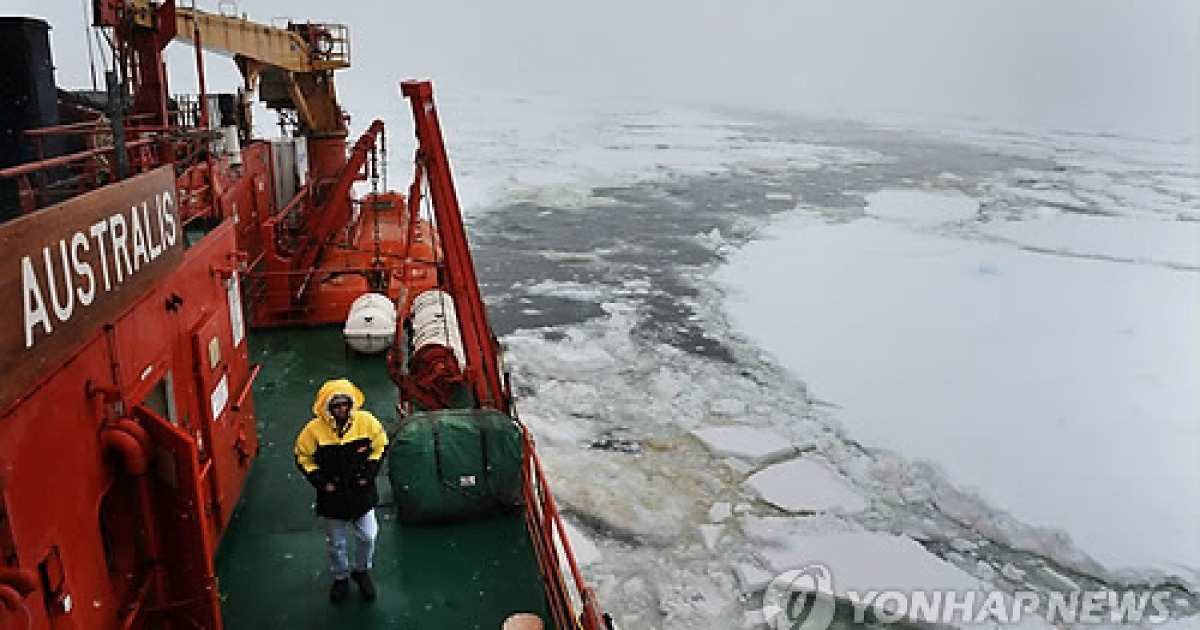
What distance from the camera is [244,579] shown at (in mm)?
4938

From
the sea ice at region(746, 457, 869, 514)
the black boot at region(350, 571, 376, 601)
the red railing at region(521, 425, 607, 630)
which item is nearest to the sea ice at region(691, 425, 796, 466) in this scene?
A: the sea ice at region(746, 457, 869, 514)

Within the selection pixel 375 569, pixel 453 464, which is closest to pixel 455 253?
pixel 453 464

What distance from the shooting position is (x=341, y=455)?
4297 millimetres

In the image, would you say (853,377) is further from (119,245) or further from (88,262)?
(88,262)

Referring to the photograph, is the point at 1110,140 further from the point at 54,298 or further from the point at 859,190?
the point at 54,298

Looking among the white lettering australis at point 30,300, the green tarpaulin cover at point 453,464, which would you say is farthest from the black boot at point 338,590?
the white lettering australis at point 30,300

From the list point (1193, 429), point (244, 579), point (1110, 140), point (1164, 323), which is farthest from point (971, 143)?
point (244, 579)

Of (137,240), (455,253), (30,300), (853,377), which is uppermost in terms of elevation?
(137,240)

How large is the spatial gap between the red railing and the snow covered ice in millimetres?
2613

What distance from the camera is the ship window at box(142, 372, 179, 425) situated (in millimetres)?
4219

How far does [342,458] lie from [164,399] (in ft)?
2.95

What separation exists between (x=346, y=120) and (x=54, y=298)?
13761 mm

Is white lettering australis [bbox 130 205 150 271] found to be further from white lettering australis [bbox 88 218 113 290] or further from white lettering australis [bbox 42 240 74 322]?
white lettering australis [bbox 42 240 74 322]

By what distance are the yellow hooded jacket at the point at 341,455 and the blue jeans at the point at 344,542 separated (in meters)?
0.09
